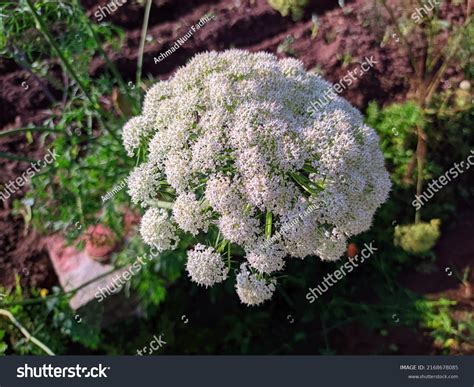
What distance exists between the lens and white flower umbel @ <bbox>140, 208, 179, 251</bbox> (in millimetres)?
2586

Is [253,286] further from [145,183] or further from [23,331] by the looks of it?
[23,331]

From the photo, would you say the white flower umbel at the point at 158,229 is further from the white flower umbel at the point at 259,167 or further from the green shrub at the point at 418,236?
the green shrub at the point at 418,236

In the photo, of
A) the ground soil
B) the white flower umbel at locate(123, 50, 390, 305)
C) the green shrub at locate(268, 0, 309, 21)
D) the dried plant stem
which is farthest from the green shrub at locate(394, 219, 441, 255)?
the dried plant stem

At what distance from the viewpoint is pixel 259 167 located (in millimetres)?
2412

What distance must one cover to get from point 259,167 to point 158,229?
1.89ft

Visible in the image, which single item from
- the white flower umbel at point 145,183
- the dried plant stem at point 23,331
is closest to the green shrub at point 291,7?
the white flower umbel at point 145,183

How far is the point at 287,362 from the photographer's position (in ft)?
10.8

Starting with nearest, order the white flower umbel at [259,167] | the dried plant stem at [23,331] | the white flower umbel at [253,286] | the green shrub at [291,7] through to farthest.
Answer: the white flower umbel at [259,167]
the white flower umbel at [253,286]
the dried plant stem at [23,331]
the green shrub at [291,7]

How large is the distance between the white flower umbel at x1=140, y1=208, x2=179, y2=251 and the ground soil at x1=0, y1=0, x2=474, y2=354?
1606 mm

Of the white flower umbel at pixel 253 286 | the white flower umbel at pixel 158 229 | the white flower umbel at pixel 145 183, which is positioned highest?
the white flower umbel at pixel 145 183

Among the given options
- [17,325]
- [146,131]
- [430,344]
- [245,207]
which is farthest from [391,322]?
[17,325]

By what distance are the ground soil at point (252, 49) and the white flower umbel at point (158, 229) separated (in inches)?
63.2

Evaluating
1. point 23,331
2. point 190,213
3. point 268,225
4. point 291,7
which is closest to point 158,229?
point 190,213

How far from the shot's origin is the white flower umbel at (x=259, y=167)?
2.44m
